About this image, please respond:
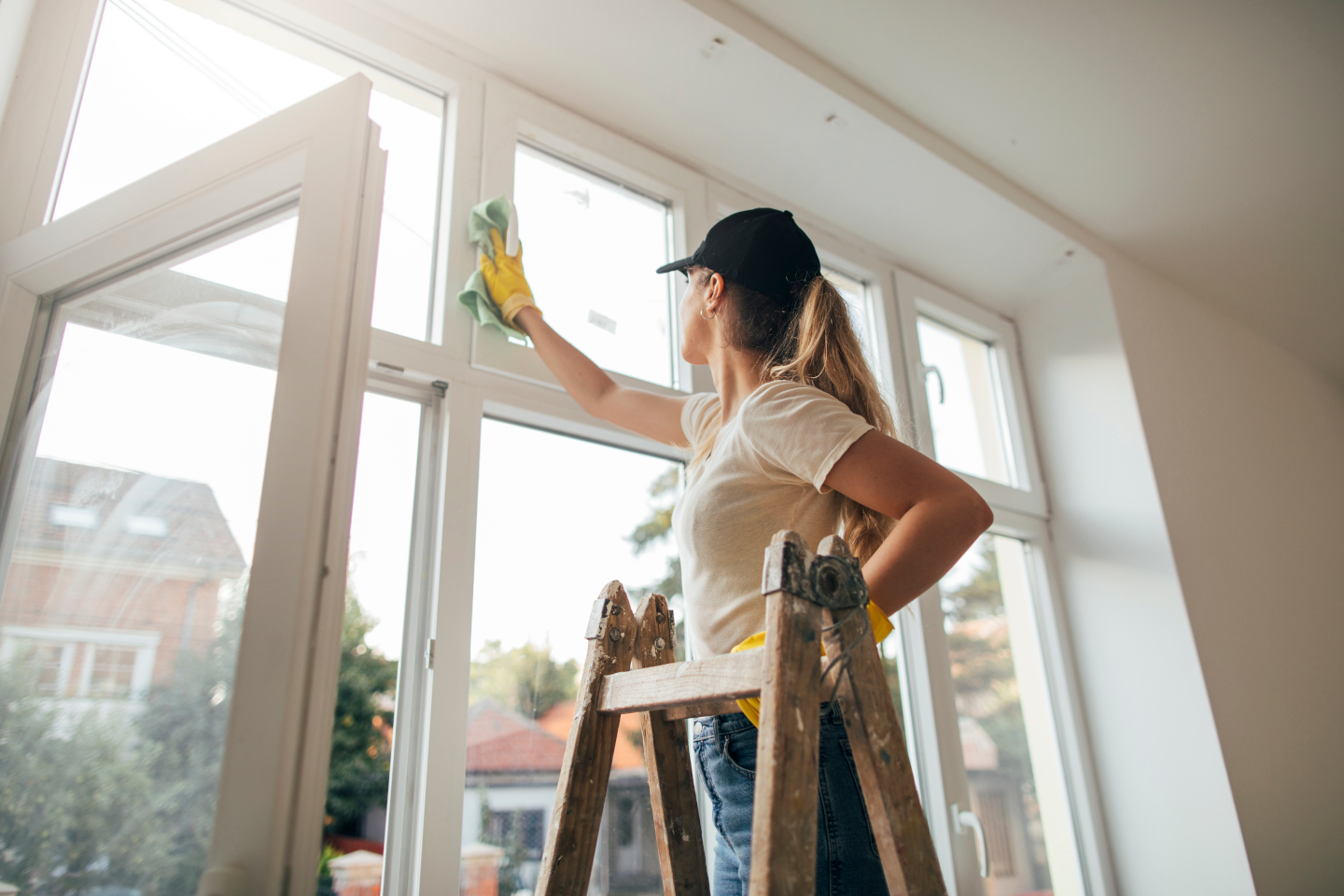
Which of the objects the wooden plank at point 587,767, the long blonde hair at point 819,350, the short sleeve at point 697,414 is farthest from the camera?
the short sleeve at point 697,414

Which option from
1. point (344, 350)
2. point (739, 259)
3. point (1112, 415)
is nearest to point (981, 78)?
point (1112, 415)

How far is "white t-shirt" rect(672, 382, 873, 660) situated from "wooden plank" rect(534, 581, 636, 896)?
4.3 inches

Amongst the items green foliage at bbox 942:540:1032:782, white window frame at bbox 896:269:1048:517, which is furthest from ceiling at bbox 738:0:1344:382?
green foliage at bbox 942:540:1032:782

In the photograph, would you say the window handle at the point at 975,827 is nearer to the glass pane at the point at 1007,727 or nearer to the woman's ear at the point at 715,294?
the glass pane at the point at 1007,727

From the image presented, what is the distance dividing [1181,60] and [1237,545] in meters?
1.43

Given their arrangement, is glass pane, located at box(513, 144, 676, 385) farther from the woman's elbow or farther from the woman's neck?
the woman's elbow

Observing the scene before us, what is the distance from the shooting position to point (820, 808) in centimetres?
87

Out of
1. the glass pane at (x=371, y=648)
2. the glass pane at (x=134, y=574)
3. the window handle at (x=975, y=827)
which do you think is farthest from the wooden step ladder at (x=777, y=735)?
the window handle at (x=975, y=827)

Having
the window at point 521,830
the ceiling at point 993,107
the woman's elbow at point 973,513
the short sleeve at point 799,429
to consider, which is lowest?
the window at point 521,830

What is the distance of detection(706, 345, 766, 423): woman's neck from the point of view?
47.2 inches

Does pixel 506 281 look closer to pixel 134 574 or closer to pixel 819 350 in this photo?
pixel 819 350

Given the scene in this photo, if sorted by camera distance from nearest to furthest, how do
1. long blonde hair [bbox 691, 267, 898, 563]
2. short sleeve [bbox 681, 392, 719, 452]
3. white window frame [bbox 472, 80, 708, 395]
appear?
long blonde hair [bbox 691, 267, 898, 563]
short sleeve [bbox 681, 392, 719, 452]
white window frame [bbox 472, 80, 708, 395]

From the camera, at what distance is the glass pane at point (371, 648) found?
1.25 m

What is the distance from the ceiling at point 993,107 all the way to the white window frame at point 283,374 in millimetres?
880
